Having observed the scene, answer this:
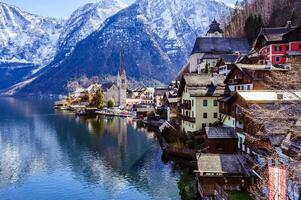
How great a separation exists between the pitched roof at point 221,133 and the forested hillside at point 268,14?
56998mm

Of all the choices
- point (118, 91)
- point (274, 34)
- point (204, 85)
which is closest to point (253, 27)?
point (274, 34)

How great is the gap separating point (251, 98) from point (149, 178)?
49.6ft

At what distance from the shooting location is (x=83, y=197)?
4009cm

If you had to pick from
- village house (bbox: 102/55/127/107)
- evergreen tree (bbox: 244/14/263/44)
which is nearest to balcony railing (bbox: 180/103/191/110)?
evergreen tree (bbox: 244/14/263/44)

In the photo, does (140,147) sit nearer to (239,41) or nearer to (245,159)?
(245,159)

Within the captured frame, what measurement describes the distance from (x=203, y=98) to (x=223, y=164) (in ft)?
71.2

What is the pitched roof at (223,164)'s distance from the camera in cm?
3347

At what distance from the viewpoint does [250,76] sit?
49062 mm

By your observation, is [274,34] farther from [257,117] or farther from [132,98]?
[132,98]

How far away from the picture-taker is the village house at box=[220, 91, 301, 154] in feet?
93.5

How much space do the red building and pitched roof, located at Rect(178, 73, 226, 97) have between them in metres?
14.8

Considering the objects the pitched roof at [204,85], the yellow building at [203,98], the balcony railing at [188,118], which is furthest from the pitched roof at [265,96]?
the balcony railing at [188,118]

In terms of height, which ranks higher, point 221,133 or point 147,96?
point 147,96

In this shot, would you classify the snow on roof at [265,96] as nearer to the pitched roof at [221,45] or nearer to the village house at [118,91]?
the pitched roof at [221,45]
